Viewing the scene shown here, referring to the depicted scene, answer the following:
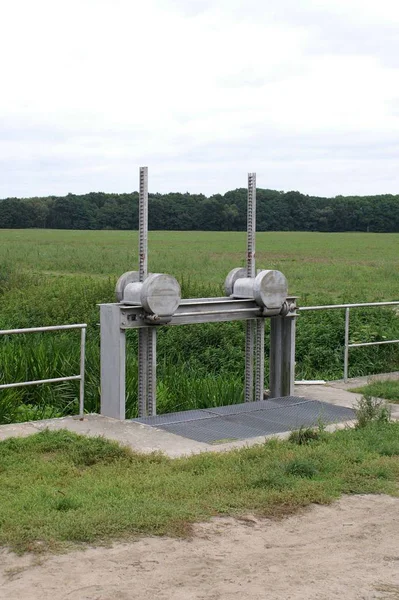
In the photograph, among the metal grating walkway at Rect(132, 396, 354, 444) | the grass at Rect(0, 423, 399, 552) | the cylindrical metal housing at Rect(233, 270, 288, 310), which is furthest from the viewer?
the cylindrical metal housing at Rect(233, 270, 288, 310)

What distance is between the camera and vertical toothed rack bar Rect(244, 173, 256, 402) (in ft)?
31.9

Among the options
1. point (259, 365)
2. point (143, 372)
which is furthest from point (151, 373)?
point (259, 365)

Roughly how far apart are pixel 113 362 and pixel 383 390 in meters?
3.34

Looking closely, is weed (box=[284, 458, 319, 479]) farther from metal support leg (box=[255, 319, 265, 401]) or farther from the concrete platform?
metal support leg (box=[255, 319, 265, 401])

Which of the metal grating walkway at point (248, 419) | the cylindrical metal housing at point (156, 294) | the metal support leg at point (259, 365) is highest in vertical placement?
the cylindrical metal housing at point (156, 294)

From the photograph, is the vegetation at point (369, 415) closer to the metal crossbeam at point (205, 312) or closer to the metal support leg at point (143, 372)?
the metal crossbeam at point (205, 312)

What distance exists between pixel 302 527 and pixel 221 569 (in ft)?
2.94

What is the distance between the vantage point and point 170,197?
76.8 meters

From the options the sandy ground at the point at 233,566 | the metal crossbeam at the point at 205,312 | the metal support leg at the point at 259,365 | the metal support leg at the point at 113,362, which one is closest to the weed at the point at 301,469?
the sandy ground at the point at 233,566

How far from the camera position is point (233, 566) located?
16.3 feet

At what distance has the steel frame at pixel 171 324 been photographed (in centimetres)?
864

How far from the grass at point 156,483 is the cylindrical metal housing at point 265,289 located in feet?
6.88

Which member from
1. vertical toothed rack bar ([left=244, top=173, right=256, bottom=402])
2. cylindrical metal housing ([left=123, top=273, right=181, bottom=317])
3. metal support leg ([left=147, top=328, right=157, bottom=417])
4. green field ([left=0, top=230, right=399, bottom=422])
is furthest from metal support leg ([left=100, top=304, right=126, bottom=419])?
vertical toothed rack bar ([left=244, top=173, right=256, bottom=402])

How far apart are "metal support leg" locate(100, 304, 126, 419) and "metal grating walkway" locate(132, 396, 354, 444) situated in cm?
30
